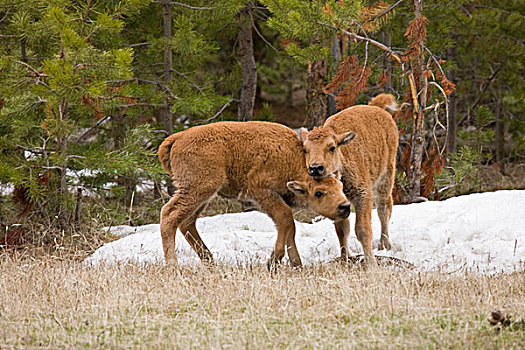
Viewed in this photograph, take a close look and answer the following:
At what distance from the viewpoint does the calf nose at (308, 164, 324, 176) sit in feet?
23.6

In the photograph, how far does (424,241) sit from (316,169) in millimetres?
2372

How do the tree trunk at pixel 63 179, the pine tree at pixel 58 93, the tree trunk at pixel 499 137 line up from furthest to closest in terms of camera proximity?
the tree trunk at pixel 499 137 < the tree trunk at pixel 63 179 < the pine tree at pixel 58 93

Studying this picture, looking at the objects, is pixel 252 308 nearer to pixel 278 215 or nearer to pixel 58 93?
pixel 278 215

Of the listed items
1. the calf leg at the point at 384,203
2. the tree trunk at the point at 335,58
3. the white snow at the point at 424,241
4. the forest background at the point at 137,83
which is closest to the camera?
the white snow at the point at 424,241

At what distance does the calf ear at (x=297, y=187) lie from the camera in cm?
747

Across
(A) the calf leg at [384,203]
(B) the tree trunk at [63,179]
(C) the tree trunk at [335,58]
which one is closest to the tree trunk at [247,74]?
(C) the tree trunk at [335,58]

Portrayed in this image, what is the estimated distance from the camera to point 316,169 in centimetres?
721

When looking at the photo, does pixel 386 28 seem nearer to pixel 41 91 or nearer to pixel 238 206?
pixel 238 206

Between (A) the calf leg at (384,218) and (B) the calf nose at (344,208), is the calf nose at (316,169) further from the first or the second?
(A) the calf leg at (384,218)

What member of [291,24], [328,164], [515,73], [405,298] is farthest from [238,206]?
[515,73]

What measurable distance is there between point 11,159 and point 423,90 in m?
6.41

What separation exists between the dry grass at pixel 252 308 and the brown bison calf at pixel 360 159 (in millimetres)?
865

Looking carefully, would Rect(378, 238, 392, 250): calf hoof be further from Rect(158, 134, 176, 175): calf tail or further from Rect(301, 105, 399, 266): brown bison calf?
Rect(158, 134, 176, 175): calf tail

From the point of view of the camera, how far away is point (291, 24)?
948cm
